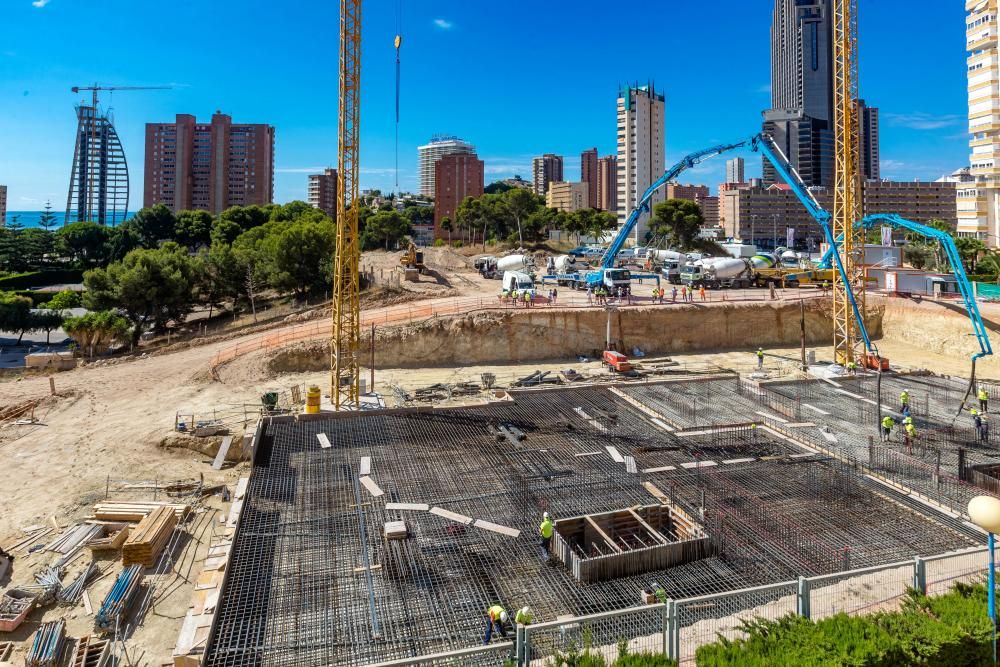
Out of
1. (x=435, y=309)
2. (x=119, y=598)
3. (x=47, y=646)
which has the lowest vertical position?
(x=47, y=646)

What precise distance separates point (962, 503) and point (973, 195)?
184 feet

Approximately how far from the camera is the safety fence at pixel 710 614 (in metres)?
8.70

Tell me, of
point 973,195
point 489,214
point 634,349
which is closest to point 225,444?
point 634,349

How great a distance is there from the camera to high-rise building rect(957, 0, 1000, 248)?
54.2 m

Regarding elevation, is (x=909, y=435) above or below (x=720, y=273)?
below

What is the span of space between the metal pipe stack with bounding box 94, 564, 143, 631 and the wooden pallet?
17.4 inches

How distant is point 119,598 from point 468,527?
7320 millimetres

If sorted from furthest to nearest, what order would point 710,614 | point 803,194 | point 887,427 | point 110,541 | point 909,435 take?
point 803,194, point 887,427, point 909,435, point 110,541, point 710,614

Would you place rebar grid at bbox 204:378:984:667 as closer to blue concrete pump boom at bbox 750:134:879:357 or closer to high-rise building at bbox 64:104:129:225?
blue concrete pump boom at bbox 750:134:879:357

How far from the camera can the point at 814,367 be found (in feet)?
109

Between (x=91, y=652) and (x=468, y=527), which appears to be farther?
(x=468, y=527)

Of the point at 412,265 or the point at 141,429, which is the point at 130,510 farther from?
the point at 412,265

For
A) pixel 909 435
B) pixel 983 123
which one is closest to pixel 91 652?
pixel 909 435

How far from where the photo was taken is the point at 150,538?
50.6ft
